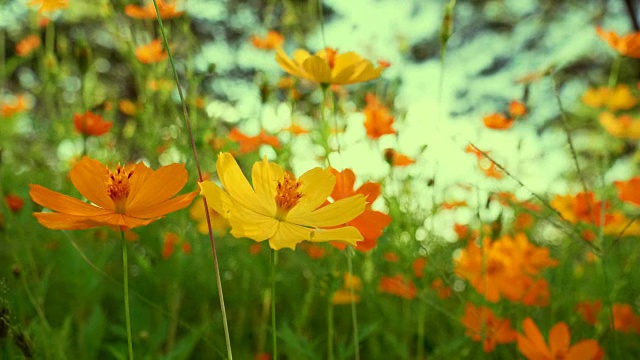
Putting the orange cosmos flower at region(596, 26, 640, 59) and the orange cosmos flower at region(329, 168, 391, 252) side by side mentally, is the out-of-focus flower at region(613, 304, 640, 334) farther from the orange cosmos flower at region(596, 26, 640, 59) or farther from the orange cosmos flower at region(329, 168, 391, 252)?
the orange cosmos flower at region(329, 168, 391, 252)

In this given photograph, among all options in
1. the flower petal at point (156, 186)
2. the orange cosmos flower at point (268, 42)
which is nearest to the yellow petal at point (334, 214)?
the flower petal at point (156, 186)

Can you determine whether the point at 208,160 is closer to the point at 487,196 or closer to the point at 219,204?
the point at 487,196

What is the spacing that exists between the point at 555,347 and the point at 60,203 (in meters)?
0.70

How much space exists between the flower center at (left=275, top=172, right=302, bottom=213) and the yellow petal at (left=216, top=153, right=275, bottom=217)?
0.04 feet

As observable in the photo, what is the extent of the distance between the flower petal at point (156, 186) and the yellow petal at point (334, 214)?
0.11 meters

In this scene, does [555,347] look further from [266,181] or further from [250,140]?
[250,140]

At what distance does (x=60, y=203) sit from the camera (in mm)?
480

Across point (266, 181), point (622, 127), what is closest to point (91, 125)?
point (266, 181)

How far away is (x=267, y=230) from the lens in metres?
0.47

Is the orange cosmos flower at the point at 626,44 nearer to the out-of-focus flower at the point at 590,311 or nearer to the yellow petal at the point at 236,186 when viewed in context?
the out-of-focus flower at the point at 590,311

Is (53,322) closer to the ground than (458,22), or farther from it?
closer to the ground

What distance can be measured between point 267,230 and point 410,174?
94 cm

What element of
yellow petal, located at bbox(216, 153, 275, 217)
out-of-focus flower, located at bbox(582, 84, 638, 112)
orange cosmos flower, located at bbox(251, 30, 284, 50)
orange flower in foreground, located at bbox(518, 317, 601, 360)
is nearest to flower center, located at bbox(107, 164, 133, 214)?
yellow petal, located at bbox(216, 153, 275, 217)

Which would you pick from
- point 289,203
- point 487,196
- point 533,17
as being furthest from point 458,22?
point 289,203
